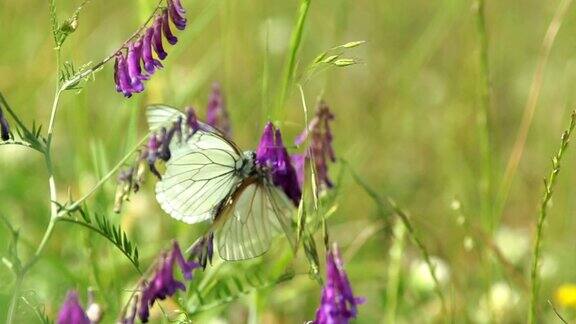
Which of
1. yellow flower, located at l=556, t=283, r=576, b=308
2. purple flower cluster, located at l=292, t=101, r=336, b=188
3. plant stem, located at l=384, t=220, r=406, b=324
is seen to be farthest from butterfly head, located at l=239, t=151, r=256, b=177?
yellow flower, located at l=556, t=283, r=576, b=308

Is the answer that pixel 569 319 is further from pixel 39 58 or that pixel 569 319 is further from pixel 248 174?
pixel 39 58

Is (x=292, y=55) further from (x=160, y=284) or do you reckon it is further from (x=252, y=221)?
(x=160, y=284)

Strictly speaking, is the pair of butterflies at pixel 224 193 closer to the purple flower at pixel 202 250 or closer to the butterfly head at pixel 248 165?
the butterfly head at pixel 248 165

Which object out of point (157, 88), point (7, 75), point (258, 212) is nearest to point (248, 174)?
point (258, 212)

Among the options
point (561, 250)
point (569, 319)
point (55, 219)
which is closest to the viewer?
point (55, 219)

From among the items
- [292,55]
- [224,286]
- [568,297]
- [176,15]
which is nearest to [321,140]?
[292,55]

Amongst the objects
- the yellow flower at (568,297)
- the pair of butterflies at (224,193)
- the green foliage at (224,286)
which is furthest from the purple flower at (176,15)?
the yellow flower at (568,297)

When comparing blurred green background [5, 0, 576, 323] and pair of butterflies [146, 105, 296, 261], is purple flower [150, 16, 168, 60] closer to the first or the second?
pair of butterflies [146, 105, 296, 261]

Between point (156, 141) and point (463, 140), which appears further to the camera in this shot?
point (463, 140)
